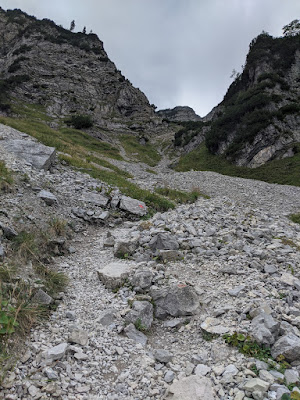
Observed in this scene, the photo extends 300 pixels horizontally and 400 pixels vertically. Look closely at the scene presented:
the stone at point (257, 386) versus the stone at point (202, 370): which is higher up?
the stone at point (257, 386)

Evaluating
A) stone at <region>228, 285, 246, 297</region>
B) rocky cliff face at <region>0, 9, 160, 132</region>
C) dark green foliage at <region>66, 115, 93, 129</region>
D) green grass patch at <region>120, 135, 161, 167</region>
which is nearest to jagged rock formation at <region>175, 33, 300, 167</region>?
green grass patch at <region>120, 135, 161, 167</region>

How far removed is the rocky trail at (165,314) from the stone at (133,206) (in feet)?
6.86

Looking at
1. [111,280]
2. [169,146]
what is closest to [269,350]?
[111,280]

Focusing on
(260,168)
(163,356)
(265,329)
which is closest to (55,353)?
(163,356)

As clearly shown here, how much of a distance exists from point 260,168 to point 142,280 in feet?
152

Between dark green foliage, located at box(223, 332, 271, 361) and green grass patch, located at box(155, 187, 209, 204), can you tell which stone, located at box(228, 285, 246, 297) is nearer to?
dark green foliage, located at box(223, 332, 271, 361)

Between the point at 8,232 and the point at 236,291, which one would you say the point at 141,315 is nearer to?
the point at 236,291

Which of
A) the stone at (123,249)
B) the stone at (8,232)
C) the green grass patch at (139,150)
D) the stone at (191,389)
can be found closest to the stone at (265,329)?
the stone at (191,389)

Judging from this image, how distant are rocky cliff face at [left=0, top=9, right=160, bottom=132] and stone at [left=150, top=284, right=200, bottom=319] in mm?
92068

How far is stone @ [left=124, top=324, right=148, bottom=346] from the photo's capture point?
19.0ft

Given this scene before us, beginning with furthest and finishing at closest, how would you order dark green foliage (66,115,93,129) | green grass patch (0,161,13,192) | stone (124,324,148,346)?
dark green foliage (66,115,93,129) → green grass patch (0,161,13,192) → stone (124,324,148,346)

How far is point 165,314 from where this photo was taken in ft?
22.0

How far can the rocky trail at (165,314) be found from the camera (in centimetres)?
442

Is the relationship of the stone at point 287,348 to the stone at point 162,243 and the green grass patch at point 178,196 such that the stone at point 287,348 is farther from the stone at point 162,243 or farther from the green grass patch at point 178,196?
the green grass patch at point 178,196
